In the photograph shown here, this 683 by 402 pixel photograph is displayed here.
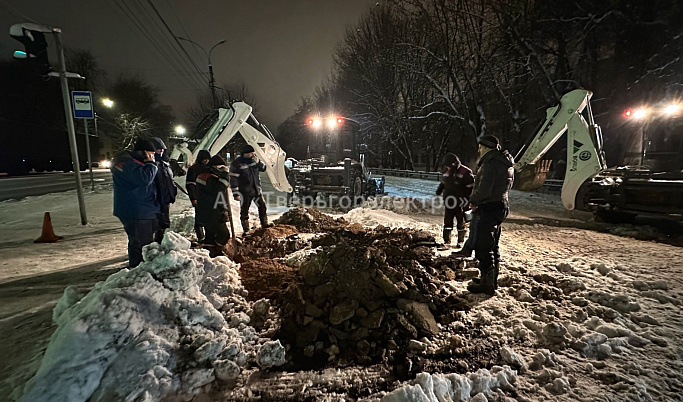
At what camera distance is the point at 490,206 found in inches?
153

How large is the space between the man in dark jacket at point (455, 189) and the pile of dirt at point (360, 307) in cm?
201

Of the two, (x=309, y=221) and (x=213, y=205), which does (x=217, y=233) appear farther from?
(x=309, y=221)

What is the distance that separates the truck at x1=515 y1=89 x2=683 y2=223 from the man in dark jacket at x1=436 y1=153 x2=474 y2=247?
8.34ft

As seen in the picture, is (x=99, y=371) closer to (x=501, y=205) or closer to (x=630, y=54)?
(x=501, y=205)

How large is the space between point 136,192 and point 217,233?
1.38m

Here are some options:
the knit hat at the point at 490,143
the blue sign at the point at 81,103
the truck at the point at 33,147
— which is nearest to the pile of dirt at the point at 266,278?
the knit hat at the point at 490,143

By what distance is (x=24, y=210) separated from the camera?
928 cm

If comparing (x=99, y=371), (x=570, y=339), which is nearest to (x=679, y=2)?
(x=570, y=339)

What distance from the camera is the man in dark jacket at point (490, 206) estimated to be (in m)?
3.81

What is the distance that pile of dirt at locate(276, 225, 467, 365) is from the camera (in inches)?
111

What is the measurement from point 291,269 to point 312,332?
4.98 ft

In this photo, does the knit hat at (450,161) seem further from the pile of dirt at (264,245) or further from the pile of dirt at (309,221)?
the pile of dirt at (264,245)

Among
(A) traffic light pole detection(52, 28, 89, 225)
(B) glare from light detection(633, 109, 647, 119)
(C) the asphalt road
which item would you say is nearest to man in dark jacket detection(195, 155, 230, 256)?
(A) traffic light pole detection(52, 28, 89, 225)

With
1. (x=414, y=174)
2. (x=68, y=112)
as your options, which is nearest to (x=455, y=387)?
(x=68, y=112)
